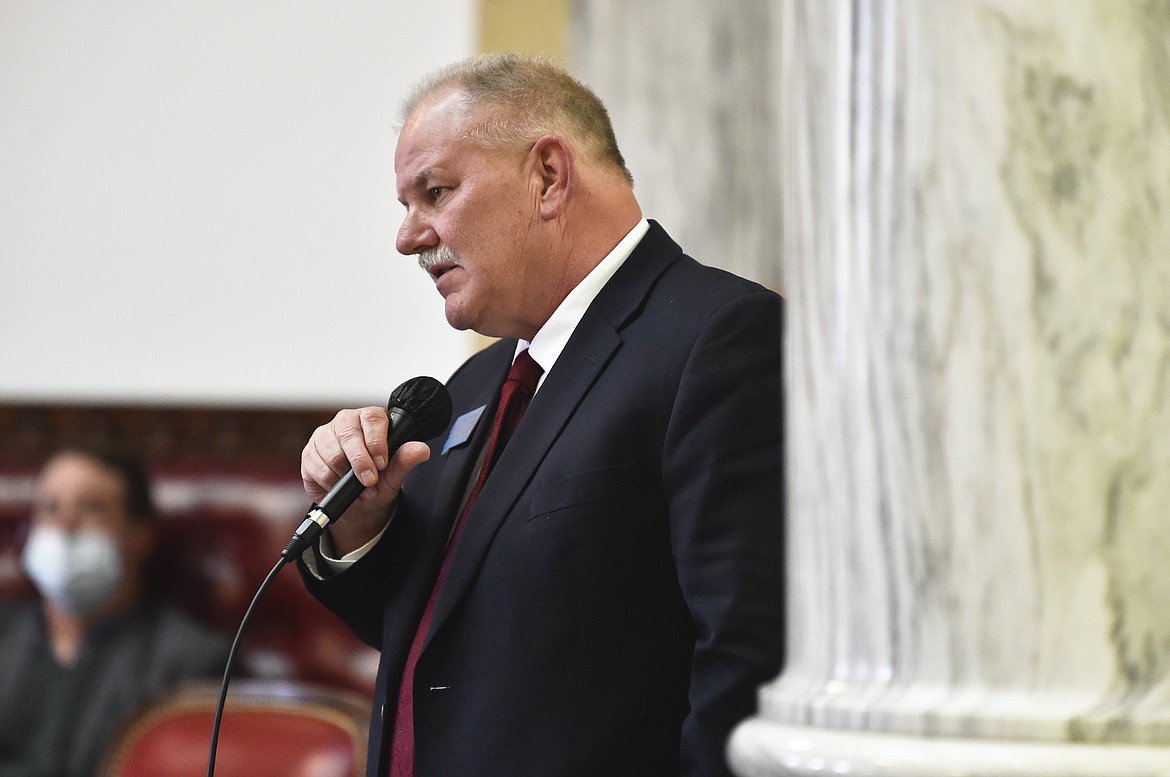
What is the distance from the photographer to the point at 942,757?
0.89 m

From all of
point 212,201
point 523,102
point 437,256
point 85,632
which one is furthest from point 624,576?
point 212,201

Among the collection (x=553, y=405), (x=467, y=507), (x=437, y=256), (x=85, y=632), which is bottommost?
(x=85, y=632)

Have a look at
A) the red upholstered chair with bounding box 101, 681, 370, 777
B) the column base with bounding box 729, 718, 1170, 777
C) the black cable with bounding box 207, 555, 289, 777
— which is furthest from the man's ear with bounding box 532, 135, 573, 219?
the red upholstered chair with bounding box 101, 681, 370, 777

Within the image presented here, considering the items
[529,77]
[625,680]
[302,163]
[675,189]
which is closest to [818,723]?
[625,680]

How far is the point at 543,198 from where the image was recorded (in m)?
1.62

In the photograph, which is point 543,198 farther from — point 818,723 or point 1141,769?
point 1141,769

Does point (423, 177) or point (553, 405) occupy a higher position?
point (423, 177)

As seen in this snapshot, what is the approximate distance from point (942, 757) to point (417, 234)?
0.93 meters

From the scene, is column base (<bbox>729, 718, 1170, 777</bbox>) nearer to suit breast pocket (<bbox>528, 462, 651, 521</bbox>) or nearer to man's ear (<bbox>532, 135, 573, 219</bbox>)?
suit breast pocket (<bbox>528, 462, 651, 521</bbox>)

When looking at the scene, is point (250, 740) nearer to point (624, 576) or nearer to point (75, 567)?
point (624, 576)

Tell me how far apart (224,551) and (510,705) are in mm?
2634

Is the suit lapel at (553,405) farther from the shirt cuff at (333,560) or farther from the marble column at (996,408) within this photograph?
the marble column at (996,408)

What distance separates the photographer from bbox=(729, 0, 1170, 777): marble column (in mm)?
906

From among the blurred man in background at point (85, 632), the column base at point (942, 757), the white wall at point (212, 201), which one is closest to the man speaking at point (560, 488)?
the column base at point (942, 757)
